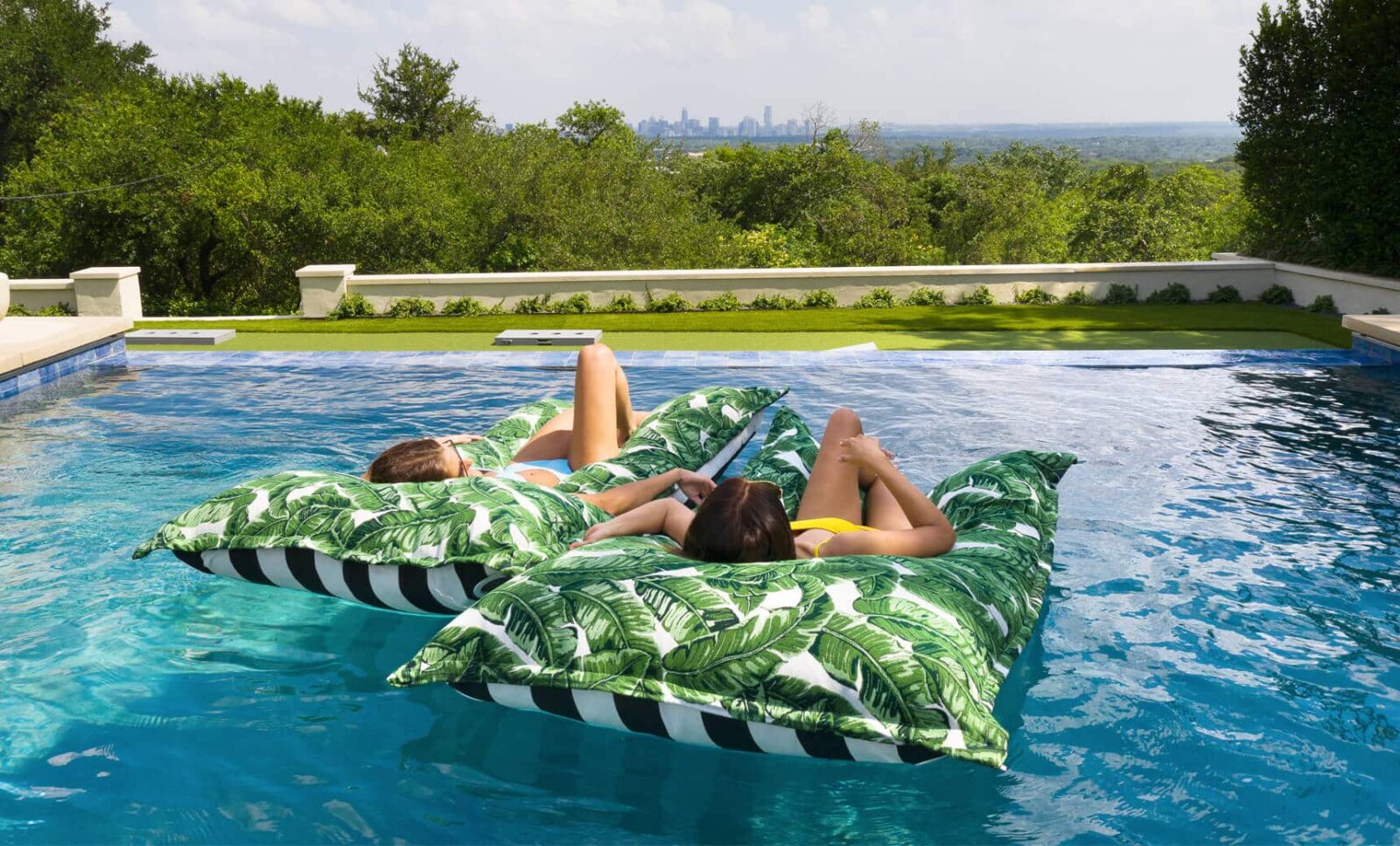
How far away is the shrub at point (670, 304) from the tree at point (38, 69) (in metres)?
20.6

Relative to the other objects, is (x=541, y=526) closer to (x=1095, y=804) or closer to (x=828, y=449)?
(x=828, y=449)

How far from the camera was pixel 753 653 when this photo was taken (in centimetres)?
285

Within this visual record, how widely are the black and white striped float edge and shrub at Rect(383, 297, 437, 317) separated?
386 inches

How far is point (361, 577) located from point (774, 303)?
402 inches

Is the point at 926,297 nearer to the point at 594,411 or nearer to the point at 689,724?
the point at 594,411

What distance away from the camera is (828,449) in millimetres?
4582

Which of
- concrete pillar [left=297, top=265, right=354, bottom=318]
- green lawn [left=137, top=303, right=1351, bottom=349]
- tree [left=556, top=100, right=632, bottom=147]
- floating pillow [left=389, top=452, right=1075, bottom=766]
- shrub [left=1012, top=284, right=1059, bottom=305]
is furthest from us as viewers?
tree [left=556, top=100, right=632, bottom=147]

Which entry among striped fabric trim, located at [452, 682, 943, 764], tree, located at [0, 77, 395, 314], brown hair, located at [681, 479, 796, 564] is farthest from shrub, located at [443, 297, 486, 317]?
striped fabric trim, located at [452, 682, 943, 764]

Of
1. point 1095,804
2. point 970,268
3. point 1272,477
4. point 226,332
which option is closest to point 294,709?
point 1095,804

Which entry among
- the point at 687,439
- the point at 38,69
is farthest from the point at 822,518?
the point at 38,69

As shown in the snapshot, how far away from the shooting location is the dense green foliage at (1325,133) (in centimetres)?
1295

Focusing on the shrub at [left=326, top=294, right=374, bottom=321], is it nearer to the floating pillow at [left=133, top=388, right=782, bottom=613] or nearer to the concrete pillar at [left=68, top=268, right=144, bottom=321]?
the concrete pillar at [left=68, top=268, right=144, bottom=321]

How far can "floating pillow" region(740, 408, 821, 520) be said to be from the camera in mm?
4738

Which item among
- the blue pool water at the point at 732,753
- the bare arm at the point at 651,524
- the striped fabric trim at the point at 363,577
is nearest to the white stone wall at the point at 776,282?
the blue pool water at the point at 732,753
